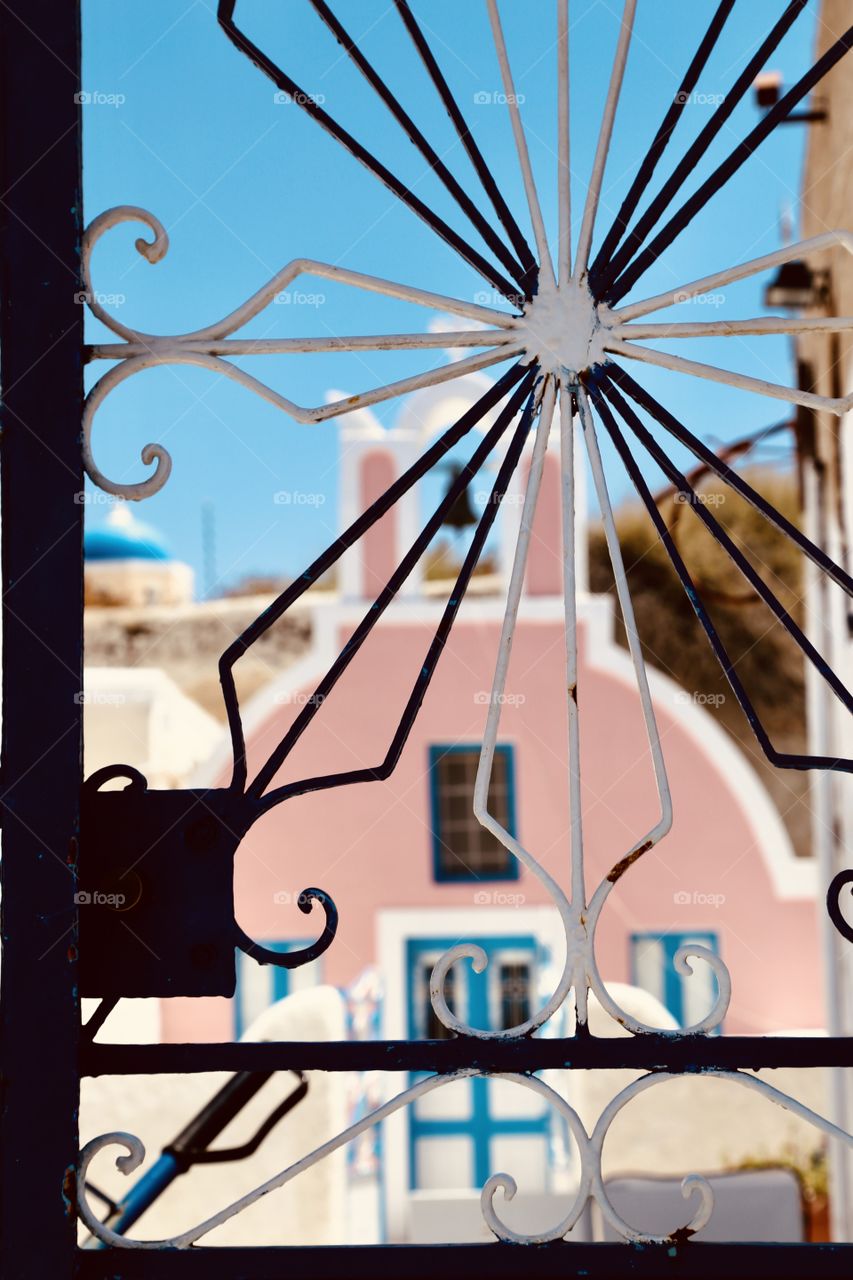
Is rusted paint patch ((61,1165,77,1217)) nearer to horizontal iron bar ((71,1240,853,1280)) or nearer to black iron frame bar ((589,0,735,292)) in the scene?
horizontal iron bar ((71,1240,853,1280))

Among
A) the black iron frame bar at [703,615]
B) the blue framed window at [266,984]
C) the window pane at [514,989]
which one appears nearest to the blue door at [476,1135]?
the window pane at [514,989]

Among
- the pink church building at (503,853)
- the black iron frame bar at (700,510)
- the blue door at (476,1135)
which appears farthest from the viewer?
the pink church building at (503,853)

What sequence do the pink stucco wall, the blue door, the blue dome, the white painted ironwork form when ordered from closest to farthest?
the white painted ironwork < the blue door < the pink stucco wall < the blue dome

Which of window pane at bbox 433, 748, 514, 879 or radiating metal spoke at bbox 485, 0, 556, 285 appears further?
window pane at bbox 433, 748, 514, 879

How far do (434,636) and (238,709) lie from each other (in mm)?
225

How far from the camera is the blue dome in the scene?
16672 millimetres

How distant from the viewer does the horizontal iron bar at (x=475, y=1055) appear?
1.11 m

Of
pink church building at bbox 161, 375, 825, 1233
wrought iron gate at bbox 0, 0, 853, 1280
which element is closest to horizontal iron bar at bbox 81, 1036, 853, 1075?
wrought iron gate at bbox 0, 0, 853, 1280

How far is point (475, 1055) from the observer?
1135 mm

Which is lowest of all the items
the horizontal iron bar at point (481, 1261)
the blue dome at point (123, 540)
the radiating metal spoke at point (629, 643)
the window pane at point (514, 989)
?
the window pane at point (514, 989)

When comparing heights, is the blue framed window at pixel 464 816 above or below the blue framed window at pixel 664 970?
above

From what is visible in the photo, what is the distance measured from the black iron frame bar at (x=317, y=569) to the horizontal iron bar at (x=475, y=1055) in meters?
0.27

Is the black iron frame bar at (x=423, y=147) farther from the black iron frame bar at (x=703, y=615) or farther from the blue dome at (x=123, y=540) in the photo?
the blue dome at (x=123, y=540)

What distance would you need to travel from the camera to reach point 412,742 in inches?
329
